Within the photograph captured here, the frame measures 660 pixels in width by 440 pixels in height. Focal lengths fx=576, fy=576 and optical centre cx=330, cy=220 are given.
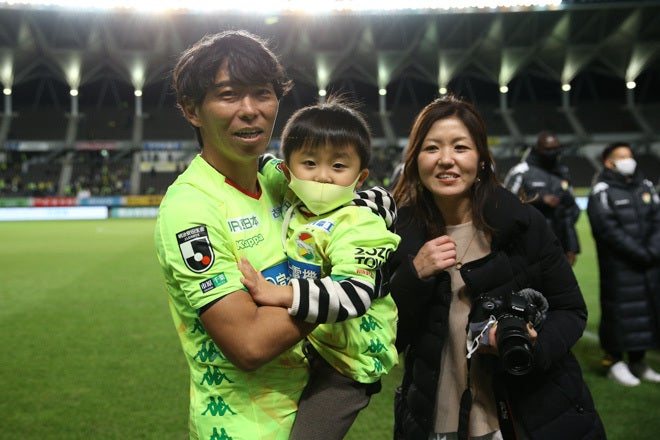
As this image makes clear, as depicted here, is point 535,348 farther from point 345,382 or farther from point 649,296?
point 649,296

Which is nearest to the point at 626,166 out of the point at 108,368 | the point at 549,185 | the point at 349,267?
the point at 549,185

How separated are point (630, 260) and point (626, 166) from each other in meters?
0.85

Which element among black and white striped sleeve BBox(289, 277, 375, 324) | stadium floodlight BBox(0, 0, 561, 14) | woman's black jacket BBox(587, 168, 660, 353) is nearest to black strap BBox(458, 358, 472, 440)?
black and white striped sleeve BBox(289, 277, 375, 324)

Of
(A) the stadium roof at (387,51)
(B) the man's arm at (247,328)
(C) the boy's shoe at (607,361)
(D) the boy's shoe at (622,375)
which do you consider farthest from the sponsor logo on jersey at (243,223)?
(A) the stadium roof at (387,51)

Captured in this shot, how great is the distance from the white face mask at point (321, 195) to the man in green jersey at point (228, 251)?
0.14m

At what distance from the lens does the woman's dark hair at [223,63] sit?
5.66 feet

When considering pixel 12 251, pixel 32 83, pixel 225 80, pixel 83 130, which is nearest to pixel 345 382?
pixel 225 80

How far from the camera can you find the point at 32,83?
46562 mm

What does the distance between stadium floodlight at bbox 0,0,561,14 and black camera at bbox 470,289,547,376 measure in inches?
1468

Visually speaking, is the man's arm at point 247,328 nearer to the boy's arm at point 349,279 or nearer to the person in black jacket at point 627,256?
the boy's arm at point 349,279

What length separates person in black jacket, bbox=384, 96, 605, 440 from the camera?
7.26 ft

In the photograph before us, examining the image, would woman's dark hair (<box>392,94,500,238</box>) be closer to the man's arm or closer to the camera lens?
the camera lens

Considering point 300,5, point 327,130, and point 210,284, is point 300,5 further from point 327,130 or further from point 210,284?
point 210,284

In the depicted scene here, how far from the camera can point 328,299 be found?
161cm
